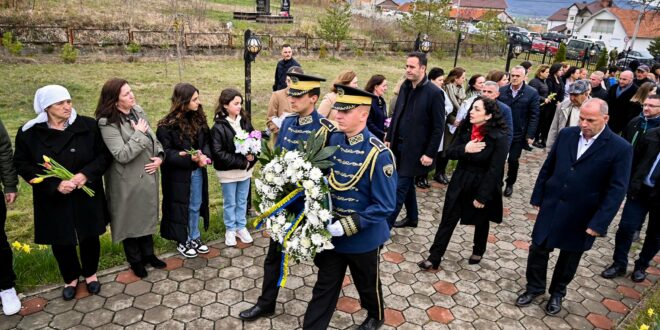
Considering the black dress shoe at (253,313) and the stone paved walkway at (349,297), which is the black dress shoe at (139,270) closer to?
the stone paved walkway at (349,297)

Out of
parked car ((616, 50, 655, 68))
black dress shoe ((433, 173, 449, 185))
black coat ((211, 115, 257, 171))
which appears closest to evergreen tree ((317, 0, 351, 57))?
parked car ((616, 50, 655, 68))

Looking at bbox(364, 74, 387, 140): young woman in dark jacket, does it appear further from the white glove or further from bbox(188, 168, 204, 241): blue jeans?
the white glove

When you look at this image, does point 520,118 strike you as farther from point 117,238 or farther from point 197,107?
point 117,238

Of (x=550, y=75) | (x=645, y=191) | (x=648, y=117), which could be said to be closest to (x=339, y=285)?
(x=645, y=191)

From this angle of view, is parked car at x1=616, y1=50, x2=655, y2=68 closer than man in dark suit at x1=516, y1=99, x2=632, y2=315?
No

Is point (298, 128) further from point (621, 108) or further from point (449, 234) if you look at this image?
point (621, 108)

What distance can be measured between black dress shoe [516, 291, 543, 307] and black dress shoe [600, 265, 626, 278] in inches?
50.1

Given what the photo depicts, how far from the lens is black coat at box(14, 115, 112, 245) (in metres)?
3.94

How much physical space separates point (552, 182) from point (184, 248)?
4.11m

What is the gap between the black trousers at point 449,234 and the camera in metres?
5.11

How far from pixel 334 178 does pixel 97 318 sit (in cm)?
264

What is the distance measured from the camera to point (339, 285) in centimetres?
374

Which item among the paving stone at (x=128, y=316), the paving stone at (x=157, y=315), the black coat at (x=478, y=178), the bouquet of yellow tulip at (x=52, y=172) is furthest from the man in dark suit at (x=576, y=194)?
the bouquet of yellow tulip at (x=52, y=172)

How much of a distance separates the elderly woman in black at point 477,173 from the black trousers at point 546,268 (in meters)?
0.64
